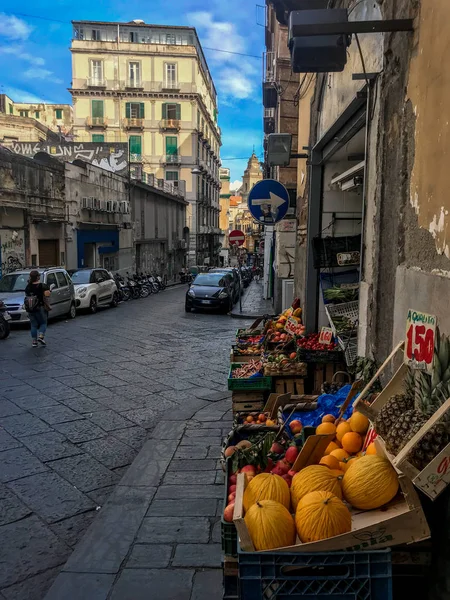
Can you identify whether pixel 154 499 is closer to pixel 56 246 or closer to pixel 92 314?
pixel 92 314

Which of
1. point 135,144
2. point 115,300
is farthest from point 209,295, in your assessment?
point 135,144

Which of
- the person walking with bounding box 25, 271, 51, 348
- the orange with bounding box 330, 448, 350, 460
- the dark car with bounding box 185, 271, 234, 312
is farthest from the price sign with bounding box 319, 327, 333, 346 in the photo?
the dark car with bounding box 185, 271, 234, 312

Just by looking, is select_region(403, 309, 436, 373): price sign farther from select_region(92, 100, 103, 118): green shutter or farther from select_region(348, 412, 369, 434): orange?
select_region(92, 100, 103, 118): green shutter

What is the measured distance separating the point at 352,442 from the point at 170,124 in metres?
45.2

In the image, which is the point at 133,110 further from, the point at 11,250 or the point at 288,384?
the point at 288,384

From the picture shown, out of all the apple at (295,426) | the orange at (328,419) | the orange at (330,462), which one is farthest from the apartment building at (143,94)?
the orange at (330,462)

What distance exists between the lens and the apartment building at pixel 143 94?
44.9m

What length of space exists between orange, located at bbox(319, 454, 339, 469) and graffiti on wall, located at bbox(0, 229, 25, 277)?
15.3 metres

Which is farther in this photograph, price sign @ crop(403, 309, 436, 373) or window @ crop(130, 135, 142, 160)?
window @ crop(130, 135, 142, 160)

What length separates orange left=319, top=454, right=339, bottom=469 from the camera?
263cm

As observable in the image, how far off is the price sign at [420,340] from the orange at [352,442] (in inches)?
21.0

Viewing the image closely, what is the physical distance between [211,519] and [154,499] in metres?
0.55

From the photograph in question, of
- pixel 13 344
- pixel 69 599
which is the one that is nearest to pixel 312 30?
pixel 69 599

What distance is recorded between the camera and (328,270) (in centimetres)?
679
